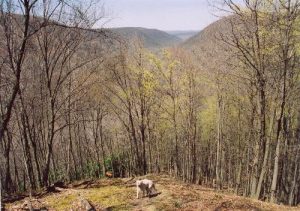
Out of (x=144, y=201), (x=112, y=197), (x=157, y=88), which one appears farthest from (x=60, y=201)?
(x=157, y=88)

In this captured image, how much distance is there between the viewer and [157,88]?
88.3 ft

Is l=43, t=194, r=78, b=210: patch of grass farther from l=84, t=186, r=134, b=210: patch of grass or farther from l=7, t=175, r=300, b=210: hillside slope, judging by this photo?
l=84, t=186, r=134, b=210: patch of grass

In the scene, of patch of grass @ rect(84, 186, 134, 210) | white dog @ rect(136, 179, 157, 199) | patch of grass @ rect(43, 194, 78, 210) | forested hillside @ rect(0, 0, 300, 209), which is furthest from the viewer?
forested hillside @ rect(0, 0, 300, 209)

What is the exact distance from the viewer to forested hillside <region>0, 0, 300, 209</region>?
47.5 feet

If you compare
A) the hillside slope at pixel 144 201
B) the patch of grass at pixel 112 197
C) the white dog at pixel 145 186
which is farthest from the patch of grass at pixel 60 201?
the white dog at pixel 145 186

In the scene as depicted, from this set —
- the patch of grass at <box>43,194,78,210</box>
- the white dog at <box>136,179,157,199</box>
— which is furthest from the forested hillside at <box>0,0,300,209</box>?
the white dog at <box>136,179,157,199</box>

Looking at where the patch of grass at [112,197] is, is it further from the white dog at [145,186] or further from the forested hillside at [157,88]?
the forested hillside at [157,88]

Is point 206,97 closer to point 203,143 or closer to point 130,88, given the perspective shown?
point 130,88

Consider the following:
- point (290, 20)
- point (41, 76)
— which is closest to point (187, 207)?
point (290, 20)

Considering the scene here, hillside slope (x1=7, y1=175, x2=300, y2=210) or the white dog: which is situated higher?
the white dog

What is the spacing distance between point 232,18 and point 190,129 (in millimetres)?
16358

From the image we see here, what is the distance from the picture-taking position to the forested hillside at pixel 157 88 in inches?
570

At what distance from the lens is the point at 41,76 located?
20422mm

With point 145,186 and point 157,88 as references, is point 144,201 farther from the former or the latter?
point 157,88
